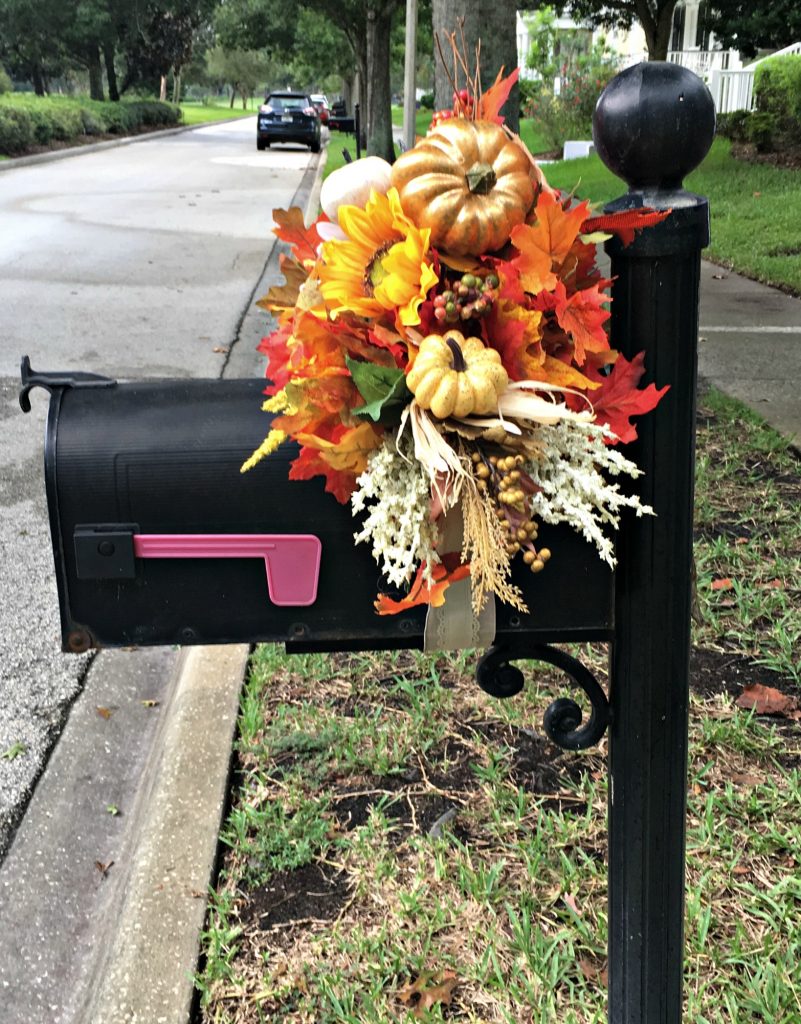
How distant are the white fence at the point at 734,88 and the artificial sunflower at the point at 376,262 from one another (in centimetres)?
2284

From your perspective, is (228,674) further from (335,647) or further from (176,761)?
(335,647)

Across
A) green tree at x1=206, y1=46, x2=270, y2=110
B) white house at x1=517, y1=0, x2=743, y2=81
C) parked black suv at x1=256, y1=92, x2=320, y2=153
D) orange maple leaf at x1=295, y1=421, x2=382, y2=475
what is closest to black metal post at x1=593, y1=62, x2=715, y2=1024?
orange maple leaf at x1=295, y1=421, x2=382, y2=475

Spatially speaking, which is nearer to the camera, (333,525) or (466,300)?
(466,300)

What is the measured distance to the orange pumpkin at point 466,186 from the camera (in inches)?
48.2

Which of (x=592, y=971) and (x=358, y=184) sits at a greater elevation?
(x=358, y=184)

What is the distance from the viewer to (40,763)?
3051mm

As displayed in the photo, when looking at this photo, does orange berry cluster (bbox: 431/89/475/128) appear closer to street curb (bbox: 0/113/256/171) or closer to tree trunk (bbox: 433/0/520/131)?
tree trunk (bbox: 433/0/520/131)

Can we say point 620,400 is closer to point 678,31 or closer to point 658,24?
point 658,24

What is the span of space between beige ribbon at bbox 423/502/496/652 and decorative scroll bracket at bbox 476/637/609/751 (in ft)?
0.33

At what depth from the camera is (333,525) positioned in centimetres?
135

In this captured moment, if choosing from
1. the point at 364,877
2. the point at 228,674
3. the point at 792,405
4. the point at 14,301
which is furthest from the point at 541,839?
the point at 14,301

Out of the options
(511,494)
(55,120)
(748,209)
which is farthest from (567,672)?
(55,120)

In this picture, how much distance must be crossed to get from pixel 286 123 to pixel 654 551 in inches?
1261

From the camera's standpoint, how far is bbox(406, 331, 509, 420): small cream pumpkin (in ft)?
3.86
